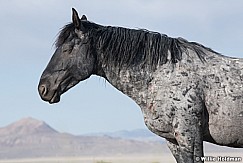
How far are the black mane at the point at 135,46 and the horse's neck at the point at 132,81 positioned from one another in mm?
80

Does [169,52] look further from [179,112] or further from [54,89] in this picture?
[54,89]

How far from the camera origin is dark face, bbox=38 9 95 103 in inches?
220

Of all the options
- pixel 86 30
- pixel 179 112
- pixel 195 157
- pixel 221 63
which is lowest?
pixel 195 157

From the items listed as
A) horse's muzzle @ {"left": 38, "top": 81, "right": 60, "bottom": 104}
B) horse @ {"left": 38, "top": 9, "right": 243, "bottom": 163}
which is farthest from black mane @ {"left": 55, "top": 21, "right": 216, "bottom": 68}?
horse's muzzle @ {"left": 38, "top": 81, "right": 60, "bottom": 104}

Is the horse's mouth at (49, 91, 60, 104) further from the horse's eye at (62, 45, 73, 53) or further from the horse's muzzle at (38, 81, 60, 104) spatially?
the horse's eye at (62, 45, 73, 53)

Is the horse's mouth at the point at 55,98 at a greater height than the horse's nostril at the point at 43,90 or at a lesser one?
lesser

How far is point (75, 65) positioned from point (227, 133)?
5.34 feet

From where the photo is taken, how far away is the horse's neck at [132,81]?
5.43m

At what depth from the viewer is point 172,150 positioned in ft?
18.1

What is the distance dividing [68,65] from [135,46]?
0.70 m

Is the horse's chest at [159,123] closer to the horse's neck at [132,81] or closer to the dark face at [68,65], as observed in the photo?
the horse's neck at [132,81]

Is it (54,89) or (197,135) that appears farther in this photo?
(54,89)

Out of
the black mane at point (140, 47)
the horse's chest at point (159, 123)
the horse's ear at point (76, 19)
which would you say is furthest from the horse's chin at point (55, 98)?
the horse's chest at point (159, 123)

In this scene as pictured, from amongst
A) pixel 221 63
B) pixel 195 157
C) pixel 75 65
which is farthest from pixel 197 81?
pixel 75 65
